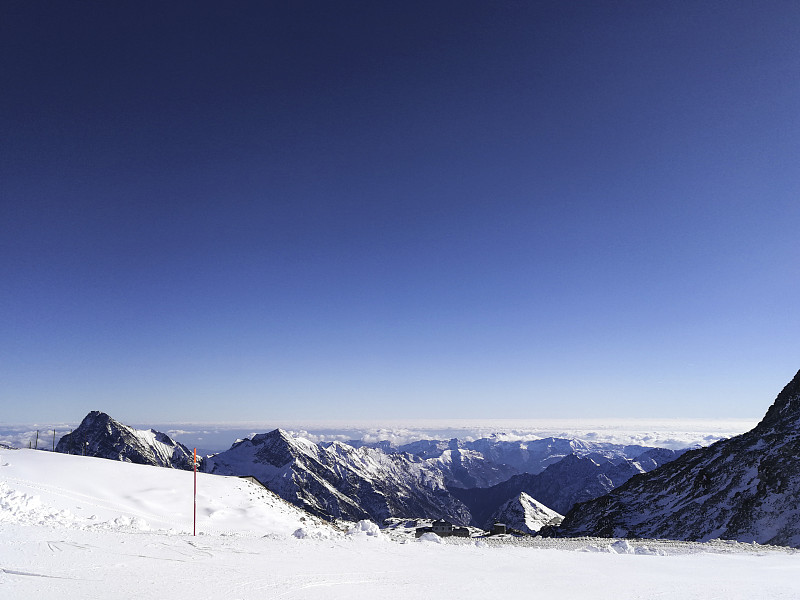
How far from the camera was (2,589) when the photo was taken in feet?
34.0

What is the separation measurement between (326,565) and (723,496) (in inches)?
2774

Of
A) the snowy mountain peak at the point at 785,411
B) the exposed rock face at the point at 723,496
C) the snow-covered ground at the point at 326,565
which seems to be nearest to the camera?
the snow-covered ground at the point at 326,565

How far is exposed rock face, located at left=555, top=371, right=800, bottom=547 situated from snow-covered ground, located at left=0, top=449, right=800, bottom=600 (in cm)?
3927

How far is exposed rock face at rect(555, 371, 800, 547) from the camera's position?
52375mm

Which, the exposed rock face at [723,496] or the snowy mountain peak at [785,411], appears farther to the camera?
the snowy mountain peak at [785,411]

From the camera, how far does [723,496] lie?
62469mm

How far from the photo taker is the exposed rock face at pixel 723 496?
52375 millimetres

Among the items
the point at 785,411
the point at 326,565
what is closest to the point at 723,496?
the point at 785,411

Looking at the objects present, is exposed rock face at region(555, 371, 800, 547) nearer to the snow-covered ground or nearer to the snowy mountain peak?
the snowy mountain peak

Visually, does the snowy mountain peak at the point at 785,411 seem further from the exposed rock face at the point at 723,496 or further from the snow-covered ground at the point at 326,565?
the snow-covered ground at the point at 326,565

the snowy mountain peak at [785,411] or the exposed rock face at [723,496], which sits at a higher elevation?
the snowy mountain peak at [785,411]

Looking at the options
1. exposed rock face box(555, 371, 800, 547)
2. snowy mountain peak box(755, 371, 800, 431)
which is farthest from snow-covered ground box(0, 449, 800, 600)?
snowy mountain peak box(755, 371, 800, 431)

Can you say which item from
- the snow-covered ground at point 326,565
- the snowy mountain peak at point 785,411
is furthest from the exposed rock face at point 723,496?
the snow-covered ground at point 326,565

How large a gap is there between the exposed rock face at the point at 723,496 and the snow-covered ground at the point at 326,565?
3927cm
